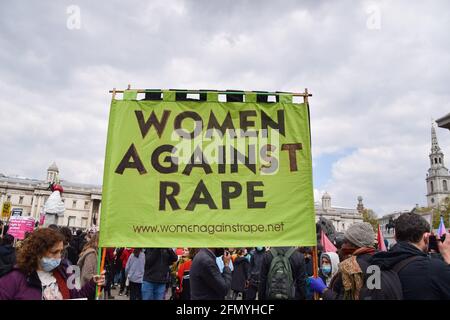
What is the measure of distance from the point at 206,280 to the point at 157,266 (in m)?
3.08

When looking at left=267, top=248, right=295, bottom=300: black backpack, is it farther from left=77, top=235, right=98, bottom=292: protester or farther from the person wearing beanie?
left=77, top=235, right=98, bottom=292: protester

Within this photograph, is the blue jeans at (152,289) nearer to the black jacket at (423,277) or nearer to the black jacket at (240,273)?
the black jacket at (240,273)

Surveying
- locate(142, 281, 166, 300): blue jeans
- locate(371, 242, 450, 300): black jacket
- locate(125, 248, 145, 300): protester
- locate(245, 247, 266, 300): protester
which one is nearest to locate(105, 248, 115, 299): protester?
locate(125, 248, 145, 300): protester

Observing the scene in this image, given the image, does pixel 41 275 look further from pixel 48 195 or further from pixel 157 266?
pixel 48 195

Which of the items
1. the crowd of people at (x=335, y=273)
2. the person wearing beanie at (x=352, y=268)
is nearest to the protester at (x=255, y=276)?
the crowd of people at (x=335, y=273)

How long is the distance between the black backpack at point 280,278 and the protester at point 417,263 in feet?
9.41

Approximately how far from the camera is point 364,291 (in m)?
2.69

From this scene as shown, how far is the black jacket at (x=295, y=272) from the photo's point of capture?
18.7ft

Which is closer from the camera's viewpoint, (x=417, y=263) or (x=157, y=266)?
(x=417, y=263)

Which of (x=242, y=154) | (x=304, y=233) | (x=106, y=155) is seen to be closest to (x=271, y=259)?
(x=304, y=233)

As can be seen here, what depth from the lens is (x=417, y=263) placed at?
262 cm

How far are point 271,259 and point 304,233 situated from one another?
7.03 ft

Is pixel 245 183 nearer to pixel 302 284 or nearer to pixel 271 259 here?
pixel 271 259

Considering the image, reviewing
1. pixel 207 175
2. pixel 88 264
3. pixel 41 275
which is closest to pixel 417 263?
pixel 207 175
